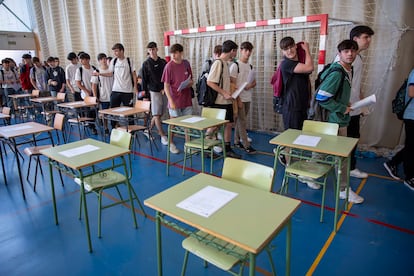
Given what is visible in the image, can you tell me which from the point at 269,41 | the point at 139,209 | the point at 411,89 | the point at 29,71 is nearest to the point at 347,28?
the point at 269,41

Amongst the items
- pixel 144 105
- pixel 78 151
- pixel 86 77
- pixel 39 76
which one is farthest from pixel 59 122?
pixel 39 76

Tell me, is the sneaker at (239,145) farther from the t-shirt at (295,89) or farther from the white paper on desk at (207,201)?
the white paper on desk at (207,201)

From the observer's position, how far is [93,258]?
2.07 meters

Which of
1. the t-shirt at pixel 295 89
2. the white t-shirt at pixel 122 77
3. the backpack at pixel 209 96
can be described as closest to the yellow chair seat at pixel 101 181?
the backpack at pixel 209 96

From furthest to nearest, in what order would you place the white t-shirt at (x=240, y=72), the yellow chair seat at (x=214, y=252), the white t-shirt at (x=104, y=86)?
the white t-shirt at (x=104, y=86)
the white t-shirt at (x=240, y=72)
the yellow chair seat at (x=214, y=252)

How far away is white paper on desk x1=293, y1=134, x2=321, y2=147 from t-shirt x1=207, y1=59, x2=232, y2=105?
4.61 feet

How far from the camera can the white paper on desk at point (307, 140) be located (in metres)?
2.29

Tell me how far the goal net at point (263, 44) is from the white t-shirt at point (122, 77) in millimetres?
731

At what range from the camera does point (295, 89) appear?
298cm

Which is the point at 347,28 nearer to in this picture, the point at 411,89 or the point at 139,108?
the point at 411,89

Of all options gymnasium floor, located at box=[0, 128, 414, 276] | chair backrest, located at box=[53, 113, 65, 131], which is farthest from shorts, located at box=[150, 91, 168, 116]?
gymnasium floor, located at box=[0, 128, 414, 276]

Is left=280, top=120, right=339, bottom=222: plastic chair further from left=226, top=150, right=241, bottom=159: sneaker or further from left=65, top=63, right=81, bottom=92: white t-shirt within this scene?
left=65, top=63, right=81, bottom=92: white t-shirt

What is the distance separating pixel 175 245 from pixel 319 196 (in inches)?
63.0

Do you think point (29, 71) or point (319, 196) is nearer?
point (319, 196)
